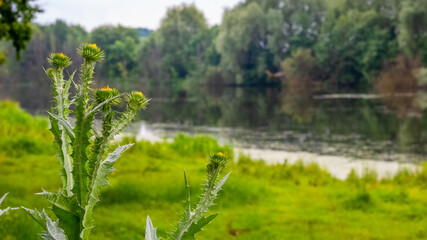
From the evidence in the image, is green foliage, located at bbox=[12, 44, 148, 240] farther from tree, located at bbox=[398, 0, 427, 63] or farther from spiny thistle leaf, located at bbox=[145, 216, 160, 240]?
tree, located at bbox=[398, 0, 427, 63]

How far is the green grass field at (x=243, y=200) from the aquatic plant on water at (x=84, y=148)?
5007 millimetres

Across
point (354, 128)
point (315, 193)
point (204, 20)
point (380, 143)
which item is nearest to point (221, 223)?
point (315, 193)

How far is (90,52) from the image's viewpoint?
120cm

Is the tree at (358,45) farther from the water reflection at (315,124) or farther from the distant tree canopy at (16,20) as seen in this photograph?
the distant tree canopy at (16,20)

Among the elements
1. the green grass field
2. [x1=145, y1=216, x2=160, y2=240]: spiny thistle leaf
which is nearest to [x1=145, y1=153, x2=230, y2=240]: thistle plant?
[x1=145, y1=216, x2=160, y2=240]: spiny thistle leaf

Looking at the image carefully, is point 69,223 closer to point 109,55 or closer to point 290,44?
point 109,55

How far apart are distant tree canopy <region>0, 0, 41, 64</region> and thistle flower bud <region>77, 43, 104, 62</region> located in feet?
33.7

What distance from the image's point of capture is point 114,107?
134 centimetres

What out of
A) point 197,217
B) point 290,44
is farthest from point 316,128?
point 290,44

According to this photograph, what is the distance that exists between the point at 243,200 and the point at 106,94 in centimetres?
902

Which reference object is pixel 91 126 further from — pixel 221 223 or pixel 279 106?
pixel 279 106

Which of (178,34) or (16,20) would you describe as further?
(178,34)

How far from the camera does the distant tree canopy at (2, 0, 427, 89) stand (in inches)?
2190

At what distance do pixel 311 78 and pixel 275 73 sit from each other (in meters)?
10.2
